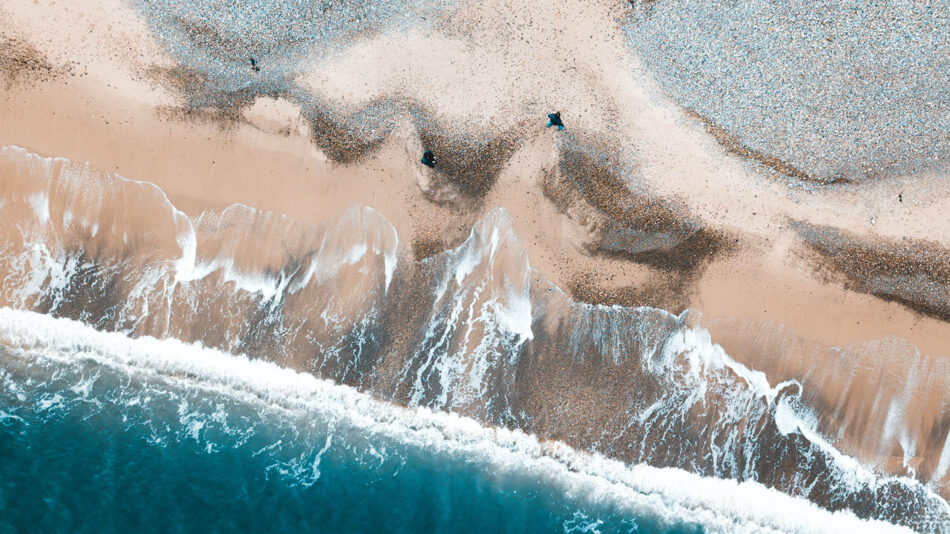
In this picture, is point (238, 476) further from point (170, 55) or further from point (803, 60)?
point (803, 60)

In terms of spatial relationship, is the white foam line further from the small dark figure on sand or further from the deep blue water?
the small dark figure on sand

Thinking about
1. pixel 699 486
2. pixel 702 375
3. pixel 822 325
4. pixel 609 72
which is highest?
pixel 609 72

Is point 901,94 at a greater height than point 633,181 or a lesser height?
greater

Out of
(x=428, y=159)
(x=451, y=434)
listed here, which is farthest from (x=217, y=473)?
(x=428, y=159)

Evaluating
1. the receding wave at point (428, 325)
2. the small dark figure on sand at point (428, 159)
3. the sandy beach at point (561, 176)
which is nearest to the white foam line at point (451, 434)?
the receding wave at point (428, 325)

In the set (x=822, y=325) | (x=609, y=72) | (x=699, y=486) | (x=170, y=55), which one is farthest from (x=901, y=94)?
(x=170, y=55)

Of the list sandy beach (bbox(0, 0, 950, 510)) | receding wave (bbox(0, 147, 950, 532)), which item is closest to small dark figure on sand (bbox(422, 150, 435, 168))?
sandy beach (bbox(0, 0, 950, 510))

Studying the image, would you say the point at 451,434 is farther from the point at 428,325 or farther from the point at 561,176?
the point at 561,176
